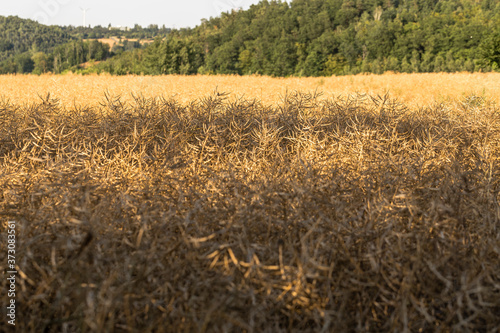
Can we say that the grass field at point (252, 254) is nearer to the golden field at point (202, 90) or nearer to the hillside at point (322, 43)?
the golden field at point (202, 90)

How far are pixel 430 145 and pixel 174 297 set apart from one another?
2.38 m

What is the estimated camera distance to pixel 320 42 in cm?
7456

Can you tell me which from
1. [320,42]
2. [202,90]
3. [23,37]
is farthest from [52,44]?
[202,90]

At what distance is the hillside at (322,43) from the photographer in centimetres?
5550

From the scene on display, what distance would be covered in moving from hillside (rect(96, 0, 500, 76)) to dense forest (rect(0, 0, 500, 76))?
109mm

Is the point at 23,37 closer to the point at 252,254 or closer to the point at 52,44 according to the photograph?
the point at 52,44

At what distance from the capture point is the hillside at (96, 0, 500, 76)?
55.5m

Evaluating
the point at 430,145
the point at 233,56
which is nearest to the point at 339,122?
the point at 430,145

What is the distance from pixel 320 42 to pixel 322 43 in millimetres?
1004

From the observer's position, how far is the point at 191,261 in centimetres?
150

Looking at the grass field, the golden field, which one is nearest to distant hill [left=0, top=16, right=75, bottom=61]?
the golden field

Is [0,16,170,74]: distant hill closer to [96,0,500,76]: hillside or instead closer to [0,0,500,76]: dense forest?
[0,0,500,76]: dense forest

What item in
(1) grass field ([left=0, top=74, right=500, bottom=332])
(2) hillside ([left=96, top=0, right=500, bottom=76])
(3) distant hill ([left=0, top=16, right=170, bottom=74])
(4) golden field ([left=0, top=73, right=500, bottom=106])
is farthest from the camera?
(3) distant hill ([left=0, top=16, right=170, bottom=74])

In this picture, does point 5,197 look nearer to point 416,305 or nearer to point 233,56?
point 416,305
